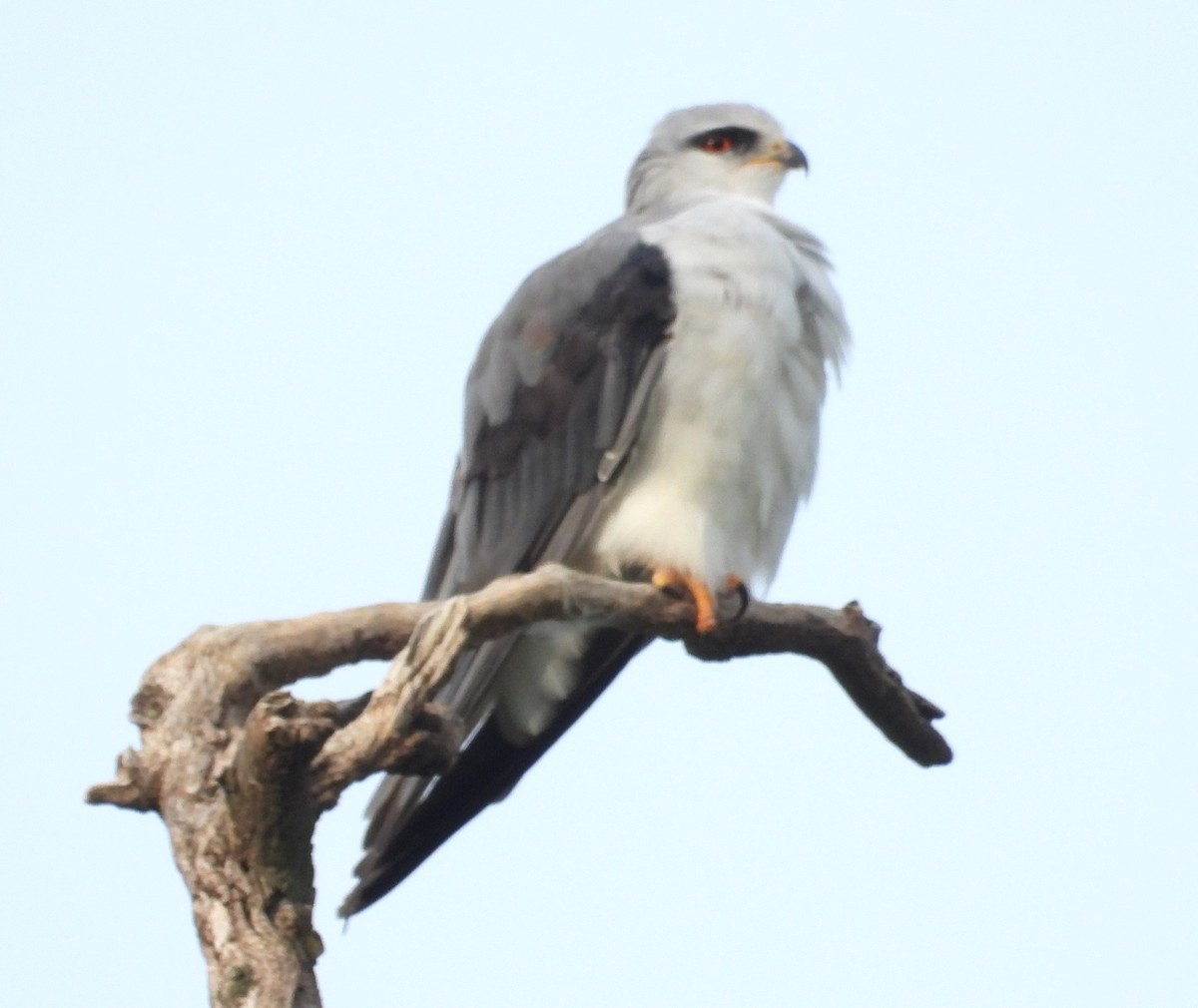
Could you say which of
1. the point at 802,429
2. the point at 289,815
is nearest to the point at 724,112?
the point at 802,429

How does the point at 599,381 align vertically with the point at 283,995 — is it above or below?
above

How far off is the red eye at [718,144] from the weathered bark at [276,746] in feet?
9.48

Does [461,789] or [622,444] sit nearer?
[461,789]

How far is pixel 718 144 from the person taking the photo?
7.12 m

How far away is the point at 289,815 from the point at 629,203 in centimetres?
388

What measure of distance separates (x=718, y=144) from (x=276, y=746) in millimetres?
3952

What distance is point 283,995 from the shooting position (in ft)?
12.2

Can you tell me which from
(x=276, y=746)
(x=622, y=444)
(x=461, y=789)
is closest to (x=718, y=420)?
(x=622, y=444)

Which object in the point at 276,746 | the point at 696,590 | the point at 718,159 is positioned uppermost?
the point at 718,159

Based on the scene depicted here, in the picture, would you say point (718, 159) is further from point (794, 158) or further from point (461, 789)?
point (461, 789)

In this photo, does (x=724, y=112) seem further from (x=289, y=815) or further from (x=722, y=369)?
(x=289, y=815)

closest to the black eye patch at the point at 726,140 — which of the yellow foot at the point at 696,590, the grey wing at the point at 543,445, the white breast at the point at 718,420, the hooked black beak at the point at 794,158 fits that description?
the hooked black beak at the point at 794,158

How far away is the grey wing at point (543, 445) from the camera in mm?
5645

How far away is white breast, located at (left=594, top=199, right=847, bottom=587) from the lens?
563 centimetres
